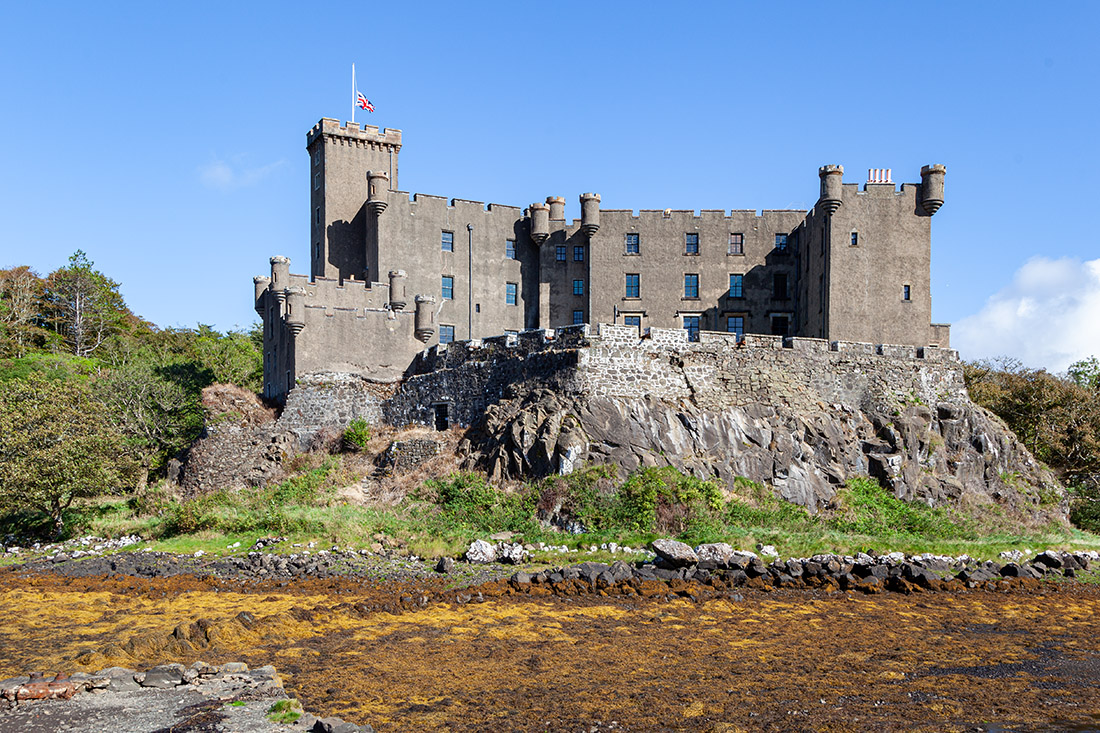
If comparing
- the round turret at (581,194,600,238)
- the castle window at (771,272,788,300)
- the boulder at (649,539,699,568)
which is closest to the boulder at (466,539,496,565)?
the boulder at (649,539,699,568)

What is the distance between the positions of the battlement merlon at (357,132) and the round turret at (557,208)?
8272 mm

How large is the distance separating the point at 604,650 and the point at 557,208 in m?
32.9

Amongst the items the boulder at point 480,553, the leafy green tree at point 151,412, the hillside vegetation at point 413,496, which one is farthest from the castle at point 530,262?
the boulder at point 480,553

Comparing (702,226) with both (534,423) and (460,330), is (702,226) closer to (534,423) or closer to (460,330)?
(460,330)

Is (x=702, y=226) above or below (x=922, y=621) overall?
above

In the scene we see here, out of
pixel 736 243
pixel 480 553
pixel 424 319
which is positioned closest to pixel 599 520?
pixel 480 553

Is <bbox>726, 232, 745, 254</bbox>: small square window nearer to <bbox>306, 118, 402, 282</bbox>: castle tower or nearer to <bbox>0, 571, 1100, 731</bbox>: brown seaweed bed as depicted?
<bbox>306, 118, 402, 282</bbox>: castle tower

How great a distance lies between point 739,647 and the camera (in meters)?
18.6

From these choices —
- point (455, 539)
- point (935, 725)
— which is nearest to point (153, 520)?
point (455, 539)

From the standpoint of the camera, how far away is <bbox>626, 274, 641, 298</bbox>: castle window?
4716cm

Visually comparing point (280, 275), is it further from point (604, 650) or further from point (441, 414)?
point (604, 650)

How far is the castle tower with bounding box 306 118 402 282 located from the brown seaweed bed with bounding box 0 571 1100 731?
23.1 metres

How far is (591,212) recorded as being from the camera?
154 ft

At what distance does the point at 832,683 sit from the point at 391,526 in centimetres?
1857
